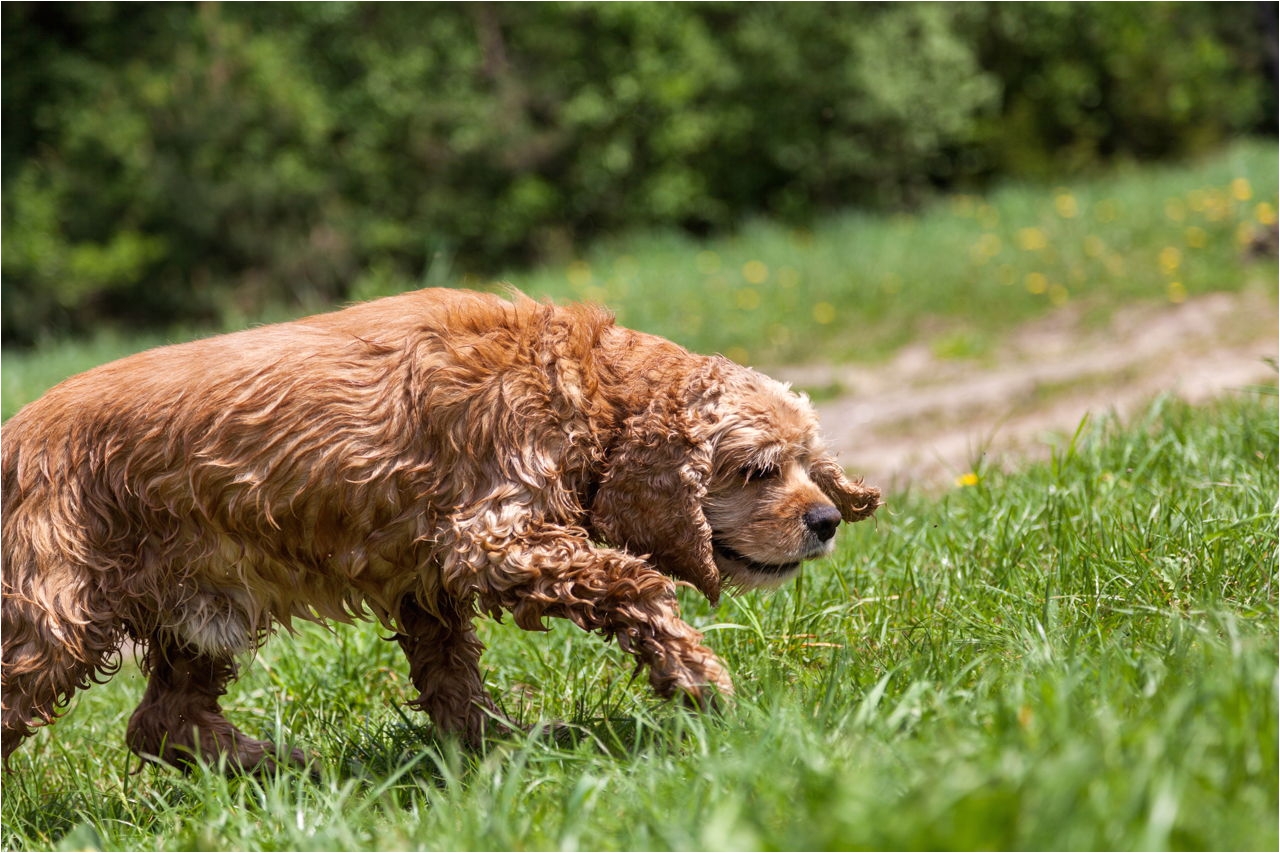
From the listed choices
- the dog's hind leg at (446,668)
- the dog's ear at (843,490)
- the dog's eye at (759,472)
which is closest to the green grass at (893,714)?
the dog's hind leg at (446,668)

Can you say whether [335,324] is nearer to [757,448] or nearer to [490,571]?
[490,571]

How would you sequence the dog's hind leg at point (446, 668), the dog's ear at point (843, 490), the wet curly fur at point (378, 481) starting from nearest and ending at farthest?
1. the wet curly fur at point (378, 481)
2. the dog's ear at point (843, 490)
3. the dog's hind leg at point (446, 668)

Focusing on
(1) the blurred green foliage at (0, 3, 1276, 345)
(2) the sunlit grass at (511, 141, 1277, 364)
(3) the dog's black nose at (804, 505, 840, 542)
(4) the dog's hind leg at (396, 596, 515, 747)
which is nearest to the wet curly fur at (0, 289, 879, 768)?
(3) the dog's black nose at (804, 505, 840, 542)

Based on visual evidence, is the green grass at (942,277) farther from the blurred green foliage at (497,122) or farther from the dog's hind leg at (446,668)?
the dog's hind leg at (446,668)

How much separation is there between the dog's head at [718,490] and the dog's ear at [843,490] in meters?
0.13

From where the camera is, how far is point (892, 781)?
2633 mm

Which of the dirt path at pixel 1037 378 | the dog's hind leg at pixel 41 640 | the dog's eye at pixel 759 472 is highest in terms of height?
the dog's eye at pixel 759 472

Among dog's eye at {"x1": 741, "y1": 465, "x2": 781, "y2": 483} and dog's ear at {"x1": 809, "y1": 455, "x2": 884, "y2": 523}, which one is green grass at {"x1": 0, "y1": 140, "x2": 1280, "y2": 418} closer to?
dog's ear at {"x1": 809, "y1": 455, "x2": 884, "y2": 523}

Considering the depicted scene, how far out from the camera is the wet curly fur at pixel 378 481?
3756 mm

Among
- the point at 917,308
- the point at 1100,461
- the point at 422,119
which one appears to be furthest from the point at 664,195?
the point at 1100,461

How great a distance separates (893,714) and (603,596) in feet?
3.00

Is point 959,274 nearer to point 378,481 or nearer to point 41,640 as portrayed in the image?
point 378,481

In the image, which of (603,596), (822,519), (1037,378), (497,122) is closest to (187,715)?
(603,596)

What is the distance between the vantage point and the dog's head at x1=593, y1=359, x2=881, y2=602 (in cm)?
379
